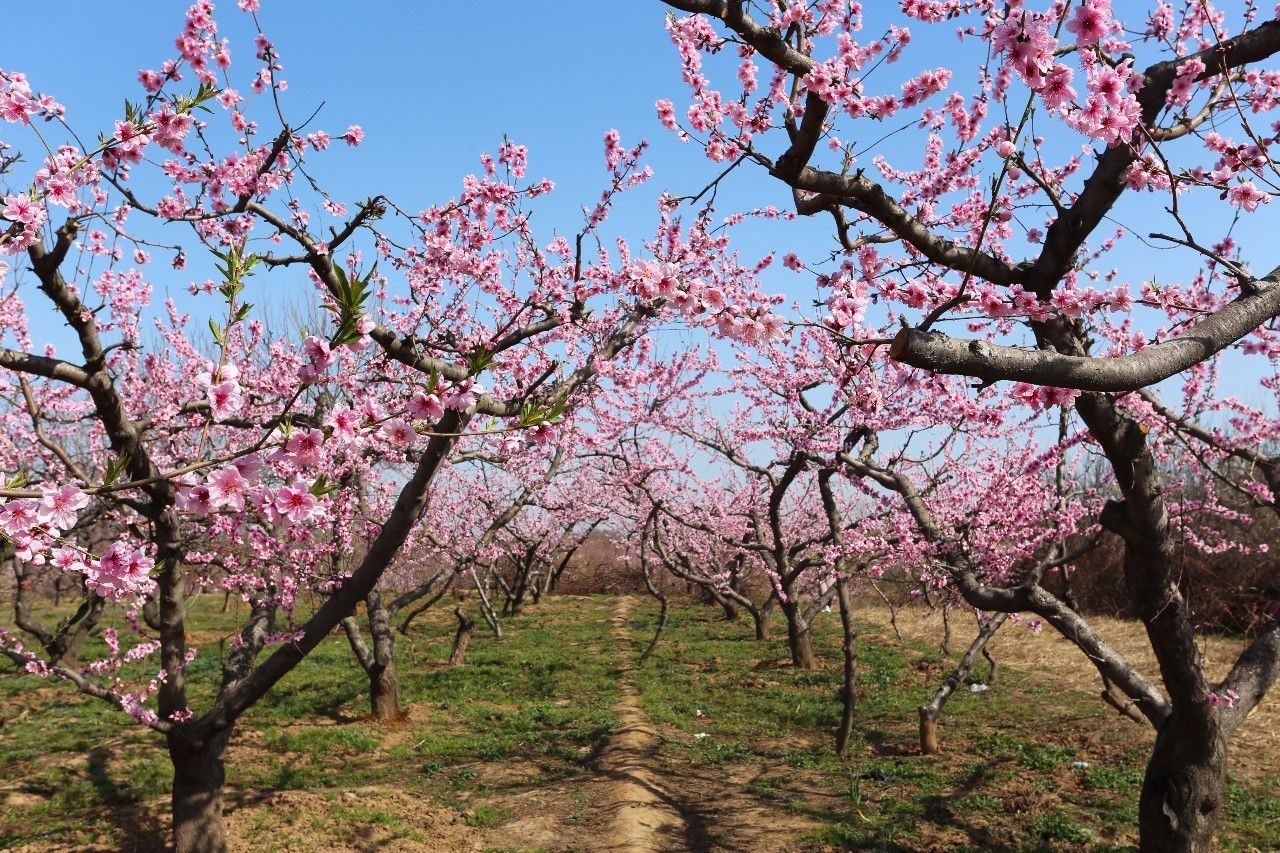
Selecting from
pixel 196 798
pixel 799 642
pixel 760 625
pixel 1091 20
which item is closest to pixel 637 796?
pixel 196 798

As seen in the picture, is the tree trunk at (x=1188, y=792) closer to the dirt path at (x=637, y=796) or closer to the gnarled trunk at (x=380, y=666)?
the dirt path at (x=637, y=796)

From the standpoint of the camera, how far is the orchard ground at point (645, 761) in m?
6.56

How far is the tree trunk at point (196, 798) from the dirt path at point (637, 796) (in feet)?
9.55

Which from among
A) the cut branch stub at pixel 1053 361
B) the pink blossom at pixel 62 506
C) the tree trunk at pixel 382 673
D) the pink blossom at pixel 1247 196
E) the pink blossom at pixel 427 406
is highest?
the pink blossom at pixel 1247 196

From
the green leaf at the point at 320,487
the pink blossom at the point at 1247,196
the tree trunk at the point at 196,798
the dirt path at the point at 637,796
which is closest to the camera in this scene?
the green leaf at the point at 320,487

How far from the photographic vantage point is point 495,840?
6.50 m

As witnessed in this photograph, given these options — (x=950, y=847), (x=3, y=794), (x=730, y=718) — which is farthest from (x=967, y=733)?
(x=3, y=794)

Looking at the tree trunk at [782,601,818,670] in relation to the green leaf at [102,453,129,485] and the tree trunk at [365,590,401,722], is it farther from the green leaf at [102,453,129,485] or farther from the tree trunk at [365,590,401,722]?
the green leaf at [102,453,129,485]

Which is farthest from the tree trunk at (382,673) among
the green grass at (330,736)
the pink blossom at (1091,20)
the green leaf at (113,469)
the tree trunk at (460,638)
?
the pink blossom at (1091,20)

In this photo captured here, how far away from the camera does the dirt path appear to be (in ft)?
21.1

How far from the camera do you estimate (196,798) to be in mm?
5887

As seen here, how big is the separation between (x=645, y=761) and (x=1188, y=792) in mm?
4959

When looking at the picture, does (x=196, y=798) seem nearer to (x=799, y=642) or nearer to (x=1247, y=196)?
(x=1247, y=196)

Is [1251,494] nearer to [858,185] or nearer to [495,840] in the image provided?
[858,185]
